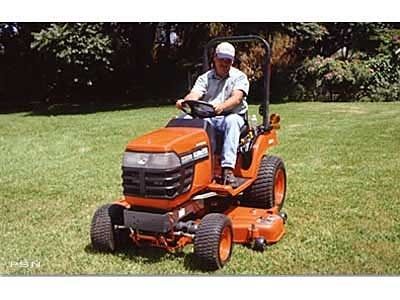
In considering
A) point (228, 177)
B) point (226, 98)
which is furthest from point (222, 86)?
point (228, 177)

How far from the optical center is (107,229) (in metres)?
3.04

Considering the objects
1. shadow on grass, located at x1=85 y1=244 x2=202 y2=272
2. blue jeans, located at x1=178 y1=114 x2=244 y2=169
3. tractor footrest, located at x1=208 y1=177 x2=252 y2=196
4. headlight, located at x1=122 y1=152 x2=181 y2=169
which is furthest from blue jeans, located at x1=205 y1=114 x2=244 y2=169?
shadow on grass, located at x1=85 y1=244 x2=202 y2=272

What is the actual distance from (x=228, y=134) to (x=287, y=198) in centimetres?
100

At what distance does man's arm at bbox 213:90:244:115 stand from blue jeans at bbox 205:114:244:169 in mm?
50

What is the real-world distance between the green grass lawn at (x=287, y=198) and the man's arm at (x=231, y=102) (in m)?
0.62

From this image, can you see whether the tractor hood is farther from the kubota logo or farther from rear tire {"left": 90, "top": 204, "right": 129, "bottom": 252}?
rear tire {"left": 90, "top": 204, "right": 129, "bottom": 252}

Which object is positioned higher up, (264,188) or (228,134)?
(228,134)

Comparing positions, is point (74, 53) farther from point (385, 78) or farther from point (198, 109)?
point (385, 78)

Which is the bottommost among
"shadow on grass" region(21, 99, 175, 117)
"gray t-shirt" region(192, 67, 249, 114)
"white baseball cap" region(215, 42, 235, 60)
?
"shadow on grass" region(21, 99, 175, 117)

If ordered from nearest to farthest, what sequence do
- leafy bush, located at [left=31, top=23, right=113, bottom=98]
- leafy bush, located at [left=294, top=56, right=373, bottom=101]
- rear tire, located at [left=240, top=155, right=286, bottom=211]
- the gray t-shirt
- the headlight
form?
the headlight
the gray t-shirt
rear tire, located at [left=240, top=155, right=286, bottom=211]
leafy bush, located at [left=31, top=23, right=113, bottom=98]
leafy bush, located at [left=294, top=56, right=373, bottom=101]

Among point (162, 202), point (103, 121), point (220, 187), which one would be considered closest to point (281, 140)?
point (103, 121)

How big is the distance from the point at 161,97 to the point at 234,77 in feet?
3.29

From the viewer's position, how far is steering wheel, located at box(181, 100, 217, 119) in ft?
10.1
